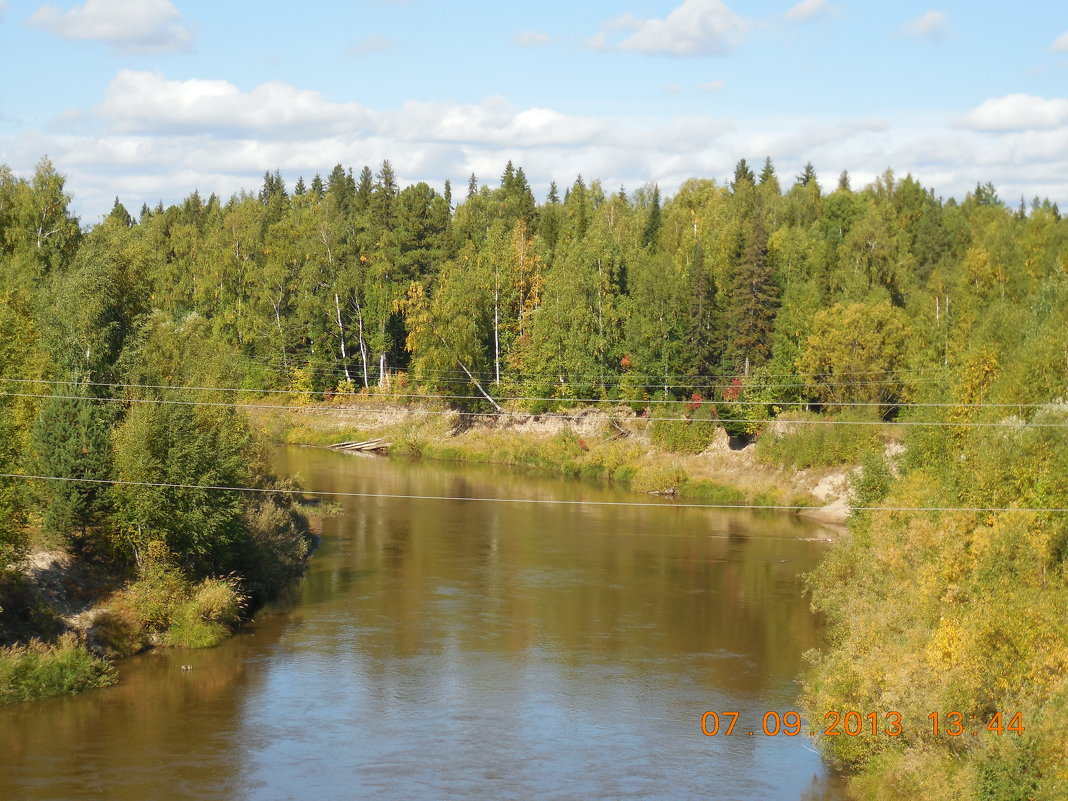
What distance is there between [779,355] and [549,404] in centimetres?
1556

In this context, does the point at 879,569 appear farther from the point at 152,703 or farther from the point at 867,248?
the point at 867,248

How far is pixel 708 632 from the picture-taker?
3456 centimetres

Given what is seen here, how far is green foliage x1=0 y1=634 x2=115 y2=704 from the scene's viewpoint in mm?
26875

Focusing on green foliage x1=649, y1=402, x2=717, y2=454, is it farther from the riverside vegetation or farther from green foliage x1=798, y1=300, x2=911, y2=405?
green foliage x1=798, y1=300, x2=911, y2=405

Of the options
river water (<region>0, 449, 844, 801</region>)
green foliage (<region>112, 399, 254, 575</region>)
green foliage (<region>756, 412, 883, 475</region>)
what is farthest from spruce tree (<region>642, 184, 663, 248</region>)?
green foliage (<region>112, 399, 254, 575</region>)

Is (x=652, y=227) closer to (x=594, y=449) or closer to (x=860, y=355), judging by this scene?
(x=594, y=449)

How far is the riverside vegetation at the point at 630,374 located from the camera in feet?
82.2

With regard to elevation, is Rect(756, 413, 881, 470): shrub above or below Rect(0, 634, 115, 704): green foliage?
above

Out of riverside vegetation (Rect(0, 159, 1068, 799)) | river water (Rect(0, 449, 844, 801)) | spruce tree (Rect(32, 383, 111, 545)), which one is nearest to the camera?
river water (Rect(0, 449, 844, 801))

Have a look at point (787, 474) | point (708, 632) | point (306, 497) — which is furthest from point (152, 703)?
point (787, 474)

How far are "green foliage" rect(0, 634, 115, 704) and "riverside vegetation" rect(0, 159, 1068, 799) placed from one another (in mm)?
95

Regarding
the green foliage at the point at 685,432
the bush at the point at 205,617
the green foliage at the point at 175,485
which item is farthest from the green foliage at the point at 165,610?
the green foliage at the point at 685,432

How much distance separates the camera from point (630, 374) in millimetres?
68562

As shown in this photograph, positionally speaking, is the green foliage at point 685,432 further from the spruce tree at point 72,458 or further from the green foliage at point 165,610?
the spruce tree at point 72,458
